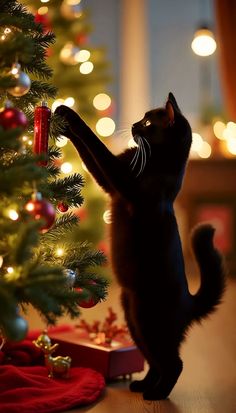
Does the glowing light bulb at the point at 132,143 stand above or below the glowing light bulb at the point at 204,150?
below

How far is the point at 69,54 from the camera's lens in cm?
272

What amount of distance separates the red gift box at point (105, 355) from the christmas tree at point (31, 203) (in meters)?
0.25

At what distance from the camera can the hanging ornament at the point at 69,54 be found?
2.72 meters

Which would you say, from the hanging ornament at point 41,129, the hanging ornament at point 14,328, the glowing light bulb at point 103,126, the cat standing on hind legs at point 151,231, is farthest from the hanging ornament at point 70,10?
the hanging ornament at point 14,328

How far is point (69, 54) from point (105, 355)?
1.62m

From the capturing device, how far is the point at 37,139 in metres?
1.26

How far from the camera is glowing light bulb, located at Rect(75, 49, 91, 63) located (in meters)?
2.79

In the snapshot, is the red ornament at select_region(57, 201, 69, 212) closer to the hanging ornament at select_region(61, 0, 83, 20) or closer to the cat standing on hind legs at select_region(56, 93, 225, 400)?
the cat standing on hind legs at select_region(56, 93, 225, 400)

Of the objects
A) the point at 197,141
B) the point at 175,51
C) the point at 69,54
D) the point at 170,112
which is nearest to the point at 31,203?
the point at 170,112

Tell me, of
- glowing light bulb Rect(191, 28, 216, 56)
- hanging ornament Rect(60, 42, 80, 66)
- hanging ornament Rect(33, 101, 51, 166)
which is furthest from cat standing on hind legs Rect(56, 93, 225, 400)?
glowing light bulb Rect(191, 28, 216, 56)

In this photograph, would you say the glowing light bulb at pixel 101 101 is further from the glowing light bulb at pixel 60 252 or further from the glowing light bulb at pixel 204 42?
the glowing light bulb at pixel 60 252

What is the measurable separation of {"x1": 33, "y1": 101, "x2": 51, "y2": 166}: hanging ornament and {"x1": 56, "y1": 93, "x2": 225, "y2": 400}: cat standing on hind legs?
10 centimetres

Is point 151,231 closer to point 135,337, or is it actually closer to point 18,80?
point 135,337

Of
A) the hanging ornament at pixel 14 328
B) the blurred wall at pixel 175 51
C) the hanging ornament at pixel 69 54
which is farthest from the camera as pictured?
the blurred wall at pixel 175 51
